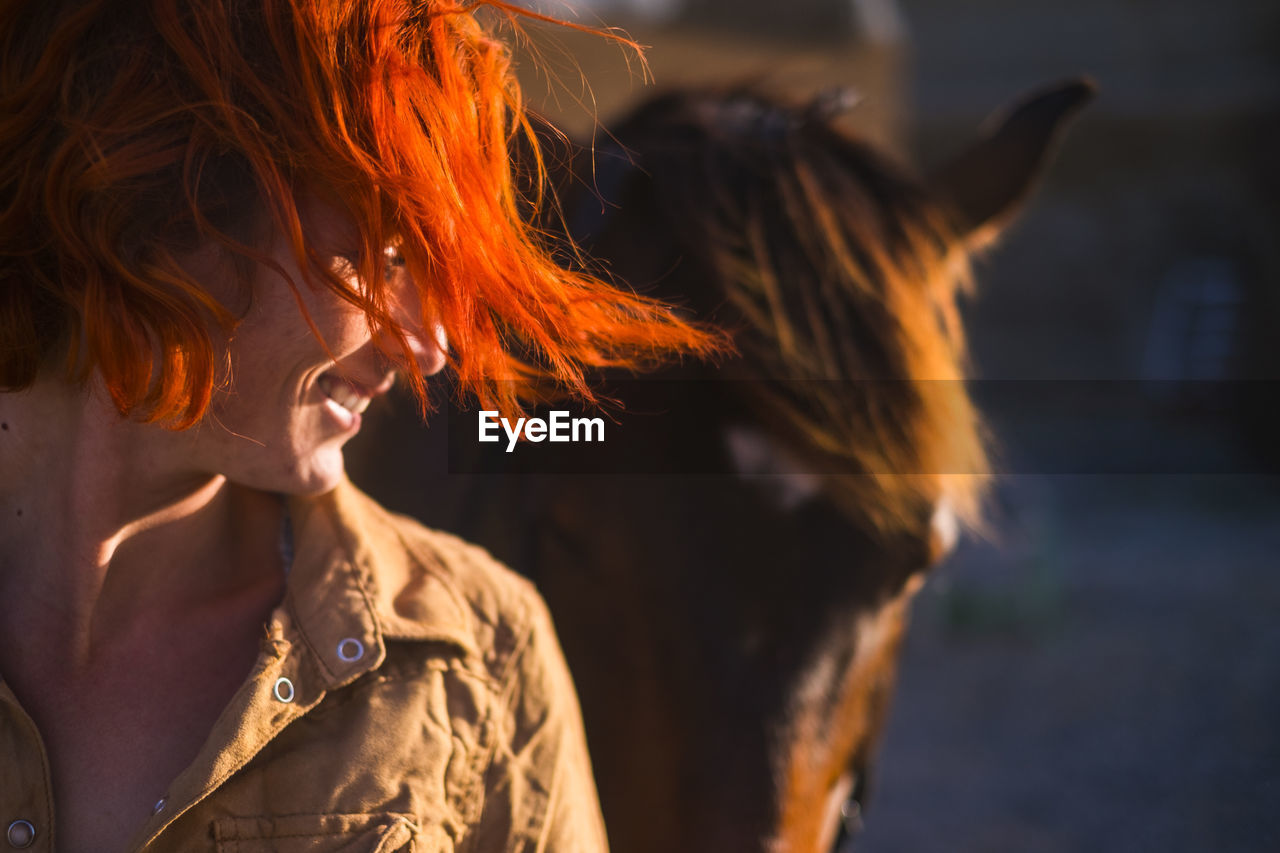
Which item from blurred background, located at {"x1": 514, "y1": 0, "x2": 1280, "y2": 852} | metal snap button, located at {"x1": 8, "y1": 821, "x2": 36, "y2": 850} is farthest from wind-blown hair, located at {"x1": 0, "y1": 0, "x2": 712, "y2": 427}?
blurred background, located at {"x1": 514, "y1": 0, "x2": 1280, "y2": 852}

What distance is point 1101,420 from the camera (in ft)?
31.7

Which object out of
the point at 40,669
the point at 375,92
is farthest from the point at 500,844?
the point at 375,92

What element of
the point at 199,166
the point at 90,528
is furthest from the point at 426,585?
the point at 199,166

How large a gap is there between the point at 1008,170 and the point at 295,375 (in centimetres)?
141

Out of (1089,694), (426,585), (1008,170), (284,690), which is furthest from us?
(1089,694)

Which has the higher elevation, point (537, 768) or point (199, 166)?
point (199, 166)

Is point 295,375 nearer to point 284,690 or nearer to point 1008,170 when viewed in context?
point 284,690

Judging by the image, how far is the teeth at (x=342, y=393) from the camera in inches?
39.9

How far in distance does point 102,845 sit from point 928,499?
1109 mm

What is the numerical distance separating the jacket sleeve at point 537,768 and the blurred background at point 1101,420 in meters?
1.25

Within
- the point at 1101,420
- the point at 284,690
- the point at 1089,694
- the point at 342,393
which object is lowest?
the point at 1101,420

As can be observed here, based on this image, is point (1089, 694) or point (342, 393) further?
point (1089, 694)

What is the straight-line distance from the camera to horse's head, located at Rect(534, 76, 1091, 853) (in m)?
1.39

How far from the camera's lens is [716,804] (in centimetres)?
135
